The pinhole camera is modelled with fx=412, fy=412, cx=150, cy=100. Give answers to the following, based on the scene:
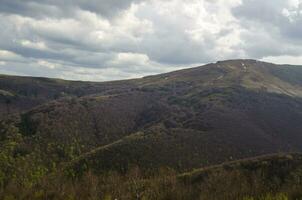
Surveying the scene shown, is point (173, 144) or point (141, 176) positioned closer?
point (141, 176)

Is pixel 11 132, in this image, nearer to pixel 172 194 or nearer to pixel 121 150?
pixel 121 150

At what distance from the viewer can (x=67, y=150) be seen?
A: 176 metres

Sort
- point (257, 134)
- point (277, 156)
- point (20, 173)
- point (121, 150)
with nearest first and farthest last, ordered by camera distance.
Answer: point (277, 156), point (20, 173), point (121, 150), point (257, 134)

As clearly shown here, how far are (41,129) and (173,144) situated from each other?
68.7 metres

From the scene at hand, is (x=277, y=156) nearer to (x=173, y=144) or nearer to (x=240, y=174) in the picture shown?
(x=240, y=174)

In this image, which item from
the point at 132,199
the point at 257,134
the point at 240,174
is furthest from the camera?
the point at 257,134

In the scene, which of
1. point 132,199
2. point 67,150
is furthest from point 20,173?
point 132,199

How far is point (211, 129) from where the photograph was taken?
18725 cm

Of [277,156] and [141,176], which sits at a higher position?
[277,156]

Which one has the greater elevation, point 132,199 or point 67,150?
point 132,199

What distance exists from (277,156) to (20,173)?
88.4 meters

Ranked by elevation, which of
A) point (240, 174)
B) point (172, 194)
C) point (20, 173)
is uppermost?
point (172, 194)

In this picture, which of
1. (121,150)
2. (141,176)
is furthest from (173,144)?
(141,176)

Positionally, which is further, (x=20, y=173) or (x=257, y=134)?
(x=257, y=134)
